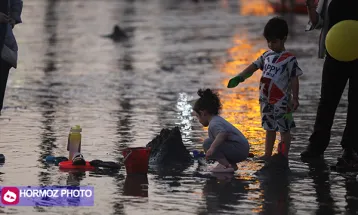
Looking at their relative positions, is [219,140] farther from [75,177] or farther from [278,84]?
[75,177]

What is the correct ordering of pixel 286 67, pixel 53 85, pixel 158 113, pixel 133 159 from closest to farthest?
pixel 133 159 < pixel 286 67 < pixel 158 113 < pixel 53 85

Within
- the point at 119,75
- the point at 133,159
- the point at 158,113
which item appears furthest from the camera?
the point at 119,75

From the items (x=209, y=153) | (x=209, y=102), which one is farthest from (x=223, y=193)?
(x=209, y=102)

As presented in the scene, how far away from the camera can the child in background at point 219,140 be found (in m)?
10.8

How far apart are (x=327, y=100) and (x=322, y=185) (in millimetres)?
1837

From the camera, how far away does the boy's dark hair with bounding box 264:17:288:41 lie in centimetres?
1127

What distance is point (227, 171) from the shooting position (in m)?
10.7

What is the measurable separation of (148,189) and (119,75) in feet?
39.0

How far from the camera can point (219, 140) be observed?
426 inches

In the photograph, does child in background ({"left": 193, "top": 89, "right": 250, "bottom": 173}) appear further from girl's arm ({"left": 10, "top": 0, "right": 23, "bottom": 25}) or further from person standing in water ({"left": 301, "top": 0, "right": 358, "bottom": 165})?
girl's arm ({"left": 10, "top": 0, "right": 23, "bottom": 25})

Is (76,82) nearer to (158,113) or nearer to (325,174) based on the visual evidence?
(158,113)

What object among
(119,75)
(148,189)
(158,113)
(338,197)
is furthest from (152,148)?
(119,75)

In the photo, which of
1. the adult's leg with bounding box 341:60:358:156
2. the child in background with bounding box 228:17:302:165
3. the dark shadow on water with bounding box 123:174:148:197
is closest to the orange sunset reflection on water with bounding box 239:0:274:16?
the adult's leg with bounding box 341:60:358:156

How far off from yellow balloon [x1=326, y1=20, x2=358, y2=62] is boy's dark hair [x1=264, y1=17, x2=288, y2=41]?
0.45m
